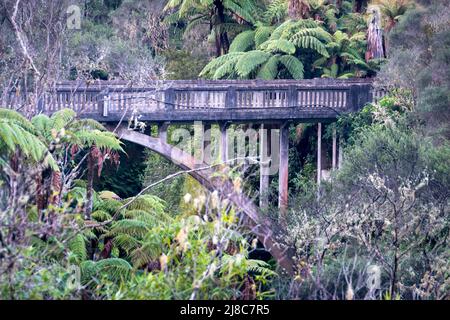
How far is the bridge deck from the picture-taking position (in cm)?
1637

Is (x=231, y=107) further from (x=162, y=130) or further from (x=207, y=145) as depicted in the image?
(x=207, y=145)

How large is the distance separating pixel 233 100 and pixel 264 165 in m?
1.30

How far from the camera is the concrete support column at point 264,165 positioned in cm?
1753

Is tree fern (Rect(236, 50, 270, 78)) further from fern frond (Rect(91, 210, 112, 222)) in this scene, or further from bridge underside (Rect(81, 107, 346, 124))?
fern frond (Rect(91, 210, 112, 222))

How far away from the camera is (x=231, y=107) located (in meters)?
17.3

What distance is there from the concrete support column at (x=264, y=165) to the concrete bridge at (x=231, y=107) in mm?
23

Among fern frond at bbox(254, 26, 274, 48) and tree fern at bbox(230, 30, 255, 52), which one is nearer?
fern frond at bbox(254, 26, 274, 48)

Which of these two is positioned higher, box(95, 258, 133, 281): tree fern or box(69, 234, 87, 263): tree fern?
box(69, 234, 87, 263): tree fern

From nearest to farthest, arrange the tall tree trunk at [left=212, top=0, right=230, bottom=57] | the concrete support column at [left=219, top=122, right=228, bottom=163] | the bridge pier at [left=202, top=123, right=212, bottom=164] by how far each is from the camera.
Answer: the concrete support column at [left=219, top=122, right=228, bottom=163] < the bridge pier at [left=202, top=123, right=212, bottom=164] < the tall tree trunk at [left=212, top=0, right=230, bottom=57]

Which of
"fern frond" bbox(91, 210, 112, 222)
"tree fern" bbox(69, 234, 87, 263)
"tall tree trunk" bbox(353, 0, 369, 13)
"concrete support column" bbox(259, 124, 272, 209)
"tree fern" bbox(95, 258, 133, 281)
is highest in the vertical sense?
"tall tree trunk" bbox(353, 0, 369, 13)

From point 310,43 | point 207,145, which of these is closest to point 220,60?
point 207,145

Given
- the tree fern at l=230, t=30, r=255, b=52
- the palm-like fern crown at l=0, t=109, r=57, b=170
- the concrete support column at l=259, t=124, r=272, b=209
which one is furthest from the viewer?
the tree fern at l=230, t=30, r=255, b=52

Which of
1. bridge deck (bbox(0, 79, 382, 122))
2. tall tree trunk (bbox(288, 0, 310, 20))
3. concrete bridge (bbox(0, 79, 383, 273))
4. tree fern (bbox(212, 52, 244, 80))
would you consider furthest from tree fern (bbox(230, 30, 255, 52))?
bridge deck (bbox(0, 79, 382, 122))

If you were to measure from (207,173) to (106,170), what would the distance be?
126 inches
